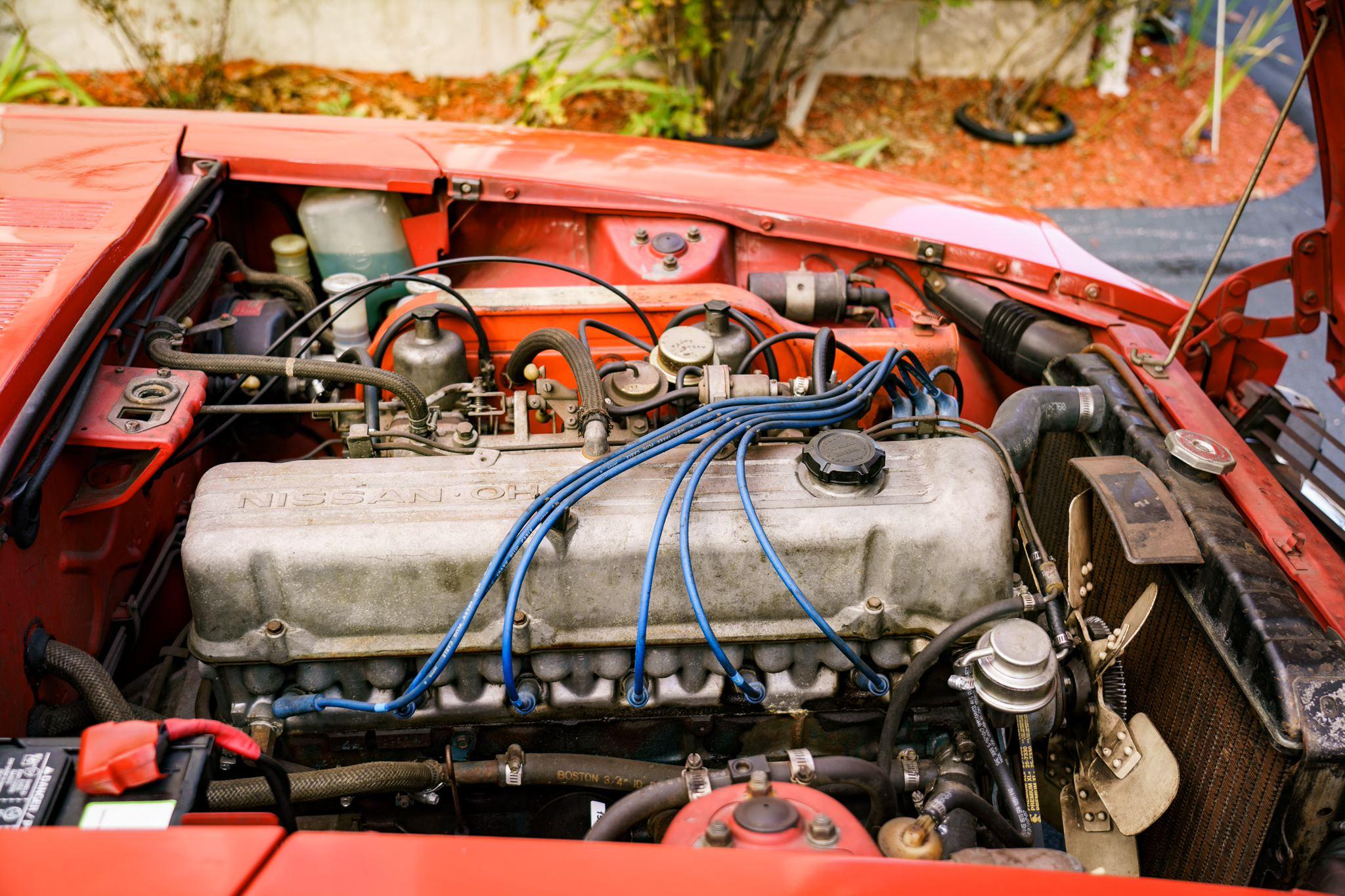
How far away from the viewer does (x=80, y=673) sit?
1.59 m

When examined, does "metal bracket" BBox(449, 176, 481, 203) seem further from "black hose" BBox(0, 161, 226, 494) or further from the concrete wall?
the concrete wall

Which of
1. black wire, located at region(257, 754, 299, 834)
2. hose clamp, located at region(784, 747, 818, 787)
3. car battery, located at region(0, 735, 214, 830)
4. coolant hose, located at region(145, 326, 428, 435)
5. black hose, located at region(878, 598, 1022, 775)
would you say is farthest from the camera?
coolant hose, located at region(145, 326, 428, 435)

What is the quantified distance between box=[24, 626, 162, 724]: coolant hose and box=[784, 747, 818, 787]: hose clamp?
1017 mm

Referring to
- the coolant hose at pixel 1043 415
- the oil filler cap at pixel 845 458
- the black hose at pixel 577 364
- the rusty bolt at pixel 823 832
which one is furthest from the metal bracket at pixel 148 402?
the coolant hose at pixel 1043 415

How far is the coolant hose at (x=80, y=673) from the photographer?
156cm

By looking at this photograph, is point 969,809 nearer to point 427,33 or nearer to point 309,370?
point 309,370

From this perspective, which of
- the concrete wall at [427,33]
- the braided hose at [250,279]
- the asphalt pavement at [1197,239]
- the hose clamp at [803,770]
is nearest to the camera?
the hose clamp at [803,770]

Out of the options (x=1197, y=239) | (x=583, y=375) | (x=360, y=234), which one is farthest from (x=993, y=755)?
(x=1197, y=239)

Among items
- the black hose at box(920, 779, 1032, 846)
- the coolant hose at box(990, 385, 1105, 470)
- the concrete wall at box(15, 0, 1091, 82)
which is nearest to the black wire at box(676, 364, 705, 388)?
the coolant hose at box(990, 385, 1105, 470)

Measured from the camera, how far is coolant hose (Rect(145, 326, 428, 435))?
188cm

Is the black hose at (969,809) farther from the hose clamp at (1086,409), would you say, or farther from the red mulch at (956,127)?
the red mulch at (956,127)

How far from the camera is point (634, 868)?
44.7 inches

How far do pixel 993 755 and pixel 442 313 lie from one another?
1388mm

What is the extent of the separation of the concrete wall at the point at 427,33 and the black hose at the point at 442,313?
4225 millimetres
